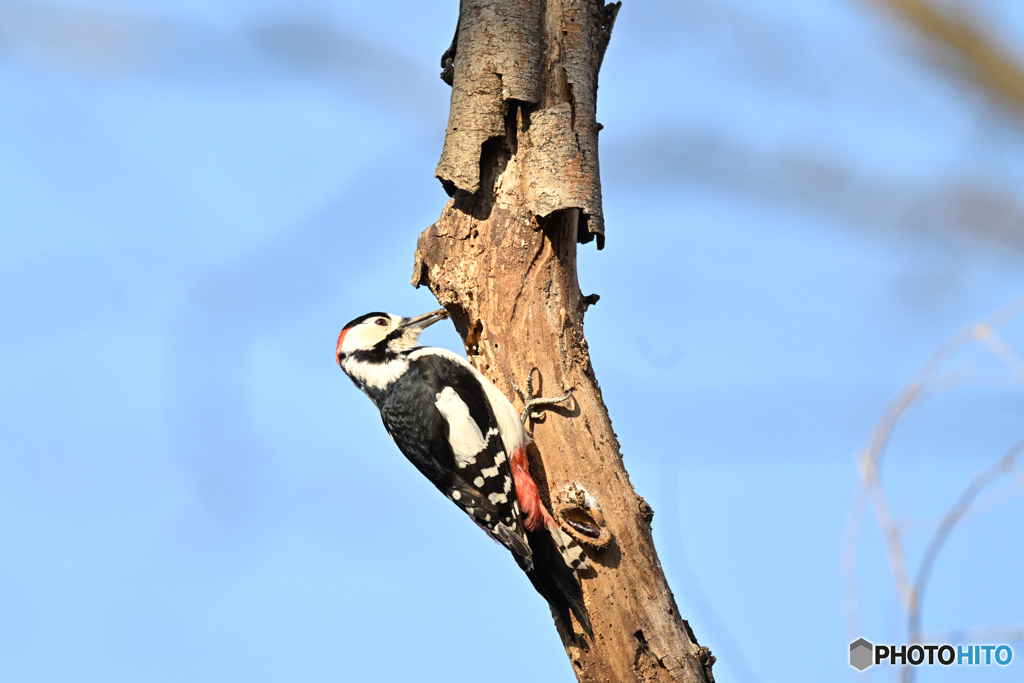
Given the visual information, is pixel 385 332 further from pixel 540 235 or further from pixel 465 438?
pixel 540 235

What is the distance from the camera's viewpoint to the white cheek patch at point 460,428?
357cm

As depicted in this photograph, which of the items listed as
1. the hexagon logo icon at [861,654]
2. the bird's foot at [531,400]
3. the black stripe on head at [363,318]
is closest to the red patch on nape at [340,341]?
the black stripe on head at [363,318]

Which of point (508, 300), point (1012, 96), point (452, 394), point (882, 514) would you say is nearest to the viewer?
point (1012, 96)

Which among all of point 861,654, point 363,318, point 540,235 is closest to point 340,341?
point 363,318

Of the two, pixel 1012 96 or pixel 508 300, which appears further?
pixel 508 300

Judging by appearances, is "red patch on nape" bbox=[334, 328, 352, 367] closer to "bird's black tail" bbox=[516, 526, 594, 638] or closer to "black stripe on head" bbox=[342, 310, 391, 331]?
"black stripe on head" bbox=[342, 310, 391, 331]

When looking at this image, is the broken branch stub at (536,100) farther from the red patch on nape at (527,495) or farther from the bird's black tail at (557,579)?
the bird's black tail at (557,579)

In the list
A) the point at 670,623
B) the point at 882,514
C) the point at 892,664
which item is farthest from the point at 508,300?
the point at 892,664

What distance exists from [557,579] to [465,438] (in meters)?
0.73

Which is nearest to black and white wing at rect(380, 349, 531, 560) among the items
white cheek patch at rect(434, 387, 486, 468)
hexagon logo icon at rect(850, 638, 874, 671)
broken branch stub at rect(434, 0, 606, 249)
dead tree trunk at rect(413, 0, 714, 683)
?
white cheek patch at rect(434, 387, 486, 468)

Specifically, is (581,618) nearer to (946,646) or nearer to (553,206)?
(946,646)

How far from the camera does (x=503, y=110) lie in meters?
3.39

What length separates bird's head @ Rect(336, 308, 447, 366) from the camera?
4184 millimetres

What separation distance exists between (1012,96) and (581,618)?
99.5 inches
